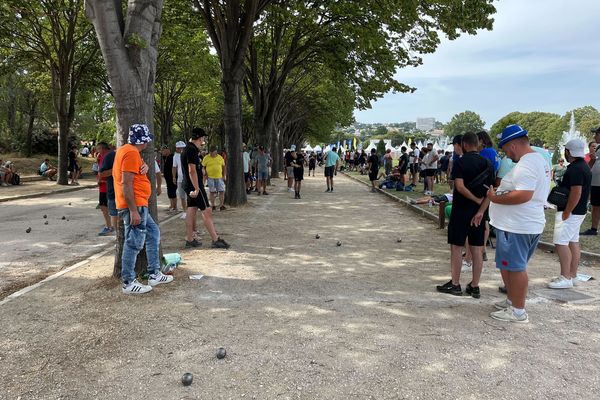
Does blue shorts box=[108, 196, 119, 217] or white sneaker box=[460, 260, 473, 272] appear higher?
blue shorts box=[108, 196, 119, 217]

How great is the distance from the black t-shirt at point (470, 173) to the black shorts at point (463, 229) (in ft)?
0.25

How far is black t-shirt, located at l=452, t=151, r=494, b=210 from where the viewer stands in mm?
5023

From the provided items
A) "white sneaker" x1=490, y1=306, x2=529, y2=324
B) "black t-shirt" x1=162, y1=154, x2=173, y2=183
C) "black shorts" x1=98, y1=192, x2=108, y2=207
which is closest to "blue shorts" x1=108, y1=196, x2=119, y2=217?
"black shorts" x1=98, y1=192, x2=108, y2=207

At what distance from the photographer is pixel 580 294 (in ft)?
17.4

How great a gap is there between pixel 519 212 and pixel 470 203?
822mm

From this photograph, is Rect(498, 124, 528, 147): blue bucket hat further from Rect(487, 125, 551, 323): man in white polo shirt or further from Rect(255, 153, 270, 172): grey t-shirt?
Rect(255, 153, 270, 172): grey t-shirt

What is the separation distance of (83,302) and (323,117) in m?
44.9

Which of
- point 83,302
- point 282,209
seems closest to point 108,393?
point 83,302

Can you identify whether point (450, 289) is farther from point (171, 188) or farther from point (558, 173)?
point (171, 188)

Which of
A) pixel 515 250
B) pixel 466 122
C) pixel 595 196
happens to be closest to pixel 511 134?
pixel 515 250

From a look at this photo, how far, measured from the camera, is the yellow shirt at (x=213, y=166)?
37.1ft

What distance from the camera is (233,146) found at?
540 inches

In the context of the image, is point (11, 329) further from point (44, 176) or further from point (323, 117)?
point (323, 117)

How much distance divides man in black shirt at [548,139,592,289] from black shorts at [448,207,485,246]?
125 centimetres
